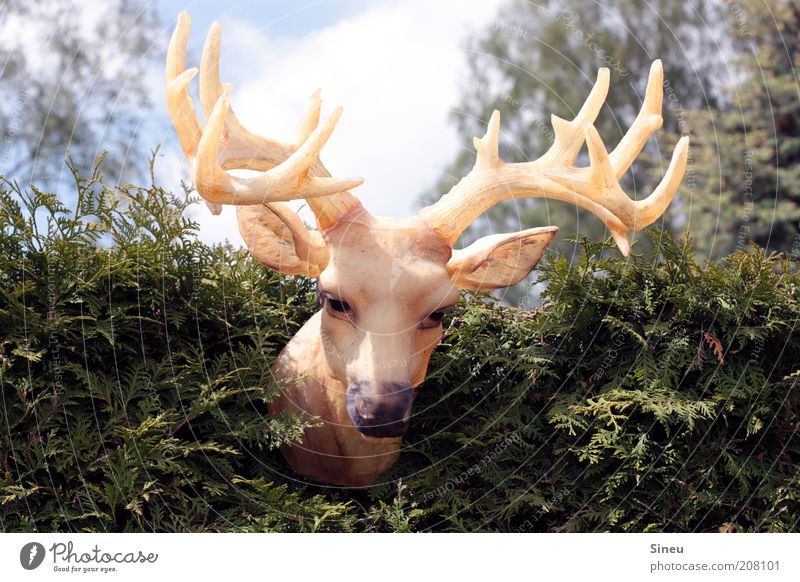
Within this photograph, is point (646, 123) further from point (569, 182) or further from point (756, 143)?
point (756, 143)

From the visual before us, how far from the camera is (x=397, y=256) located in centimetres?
463

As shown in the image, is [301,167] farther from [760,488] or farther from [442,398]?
[760,488]

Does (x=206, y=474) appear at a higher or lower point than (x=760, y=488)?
higher

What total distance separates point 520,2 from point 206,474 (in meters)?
14.8

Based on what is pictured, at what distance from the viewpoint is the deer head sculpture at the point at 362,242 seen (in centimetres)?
446

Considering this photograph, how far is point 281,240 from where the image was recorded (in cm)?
489

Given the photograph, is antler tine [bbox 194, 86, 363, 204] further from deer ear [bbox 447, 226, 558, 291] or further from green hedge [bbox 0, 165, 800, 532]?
deer ear [bbox 447, 226, 558, 291]

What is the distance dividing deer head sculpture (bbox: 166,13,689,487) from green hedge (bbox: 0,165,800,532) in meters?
0.21

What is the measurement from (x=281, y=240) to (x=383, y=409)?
1.05 metres

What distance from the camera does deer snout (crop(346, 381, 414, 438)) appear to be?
4301 millimetres

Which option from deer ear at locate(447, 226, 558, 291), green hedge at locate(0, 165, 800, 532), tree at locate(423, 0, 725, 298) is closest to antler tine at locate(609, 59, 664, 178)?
green hedge at locate(0, 165, 800, 532)

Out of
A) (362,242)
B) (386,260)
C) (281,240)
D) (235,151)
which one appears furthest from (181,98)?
(386,260)

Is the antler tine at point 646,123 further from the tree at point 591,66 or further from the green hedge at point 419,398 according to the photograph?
the tree at point 591,66

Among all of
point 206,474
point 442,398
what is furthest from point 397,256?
point 206,474
